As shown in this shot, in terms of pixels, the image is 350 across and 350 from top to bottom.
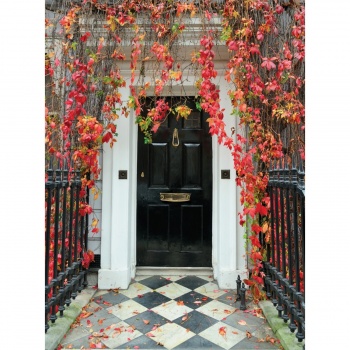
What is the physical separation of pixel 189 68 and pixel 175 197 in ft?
5.08

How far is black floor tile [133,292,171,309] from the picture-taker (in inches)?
113

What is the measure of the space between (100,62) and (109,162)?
1.10 m

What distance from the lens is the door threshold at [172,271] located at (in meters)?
3.65

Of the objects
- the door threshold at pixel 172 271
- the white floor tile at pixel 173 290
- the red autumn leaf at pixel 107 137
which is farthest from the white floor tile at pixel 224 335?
the red autumn leaf at pixel 107 137

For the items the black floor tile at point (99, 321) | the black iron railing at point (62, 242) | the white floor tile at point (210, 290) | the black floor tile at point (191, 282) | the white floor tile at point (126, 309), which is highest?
the black iron railing at point (62, 242)

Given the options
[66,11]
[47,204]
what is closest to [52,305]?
[47,204]

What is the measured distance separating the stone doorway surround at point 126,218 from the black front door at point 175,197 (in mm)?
341

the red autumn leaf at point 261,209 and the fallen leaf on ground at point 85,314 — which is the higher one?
the red autumn leaf at point 261,209

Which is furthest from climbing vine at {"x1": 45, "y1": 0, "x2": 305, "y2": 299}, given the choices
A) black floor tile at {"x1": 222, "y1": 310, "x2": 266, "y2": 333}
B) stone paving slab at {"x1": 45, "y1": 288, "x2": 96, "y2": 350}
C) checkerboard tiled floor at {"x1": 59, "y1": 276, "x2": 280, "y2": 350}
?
stone paving slab at {"x1": 45, "y1": 288, "x2": 96, "y2": 350}

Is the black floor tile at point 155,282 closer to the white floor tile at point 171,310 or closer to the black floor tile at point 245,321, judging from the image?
the white floor tile at point 171,310

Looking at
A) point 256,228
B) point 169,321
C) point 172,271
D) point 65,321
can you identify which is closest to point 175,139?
point 256,228

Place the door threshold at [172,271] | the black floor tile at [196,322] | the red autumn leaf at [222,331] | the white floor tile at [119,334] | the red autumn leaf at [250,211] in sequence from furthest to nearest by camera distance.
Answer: the door threshold at [172,271], the red autumn leaf at [250,211], the black floor tile at [196,322], the red autumn leaf at [222,331], the white floor tile at [119,334]

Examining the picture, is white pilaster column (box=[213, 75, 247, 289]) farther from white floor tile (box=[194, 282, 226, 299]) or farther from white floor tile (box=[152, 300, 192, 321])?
white floor tile (box=[152, 300, 192, 321])
